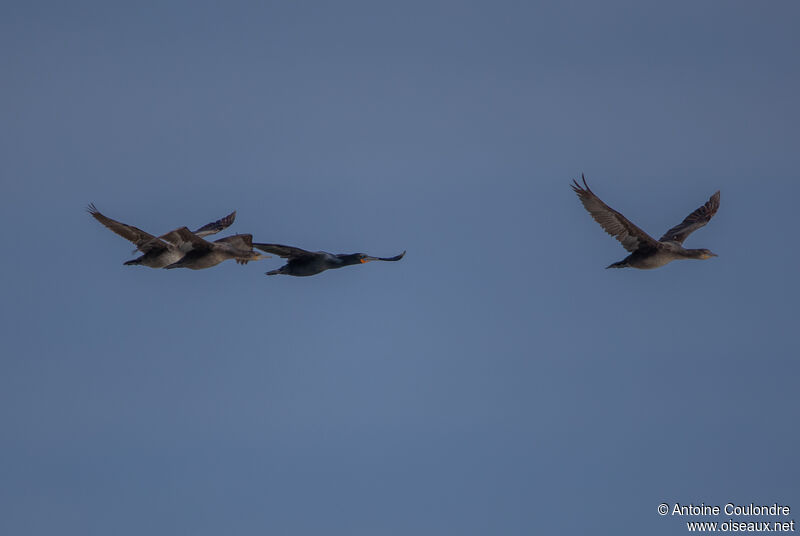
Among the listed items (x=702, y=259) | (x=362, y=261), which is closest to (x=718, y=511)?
(x=702, y=259)

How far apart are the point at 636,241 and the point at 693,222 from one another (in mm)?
5777

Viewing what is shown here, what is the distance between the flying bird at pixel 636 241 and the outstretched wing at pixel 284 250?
9550 millimetres

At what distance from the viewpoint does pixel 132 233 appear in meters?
48.3

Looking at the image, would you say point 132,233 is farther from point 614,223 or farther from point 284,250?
point 614,223

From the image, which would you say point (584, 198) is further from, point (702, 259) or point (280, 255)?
point (280, 255)

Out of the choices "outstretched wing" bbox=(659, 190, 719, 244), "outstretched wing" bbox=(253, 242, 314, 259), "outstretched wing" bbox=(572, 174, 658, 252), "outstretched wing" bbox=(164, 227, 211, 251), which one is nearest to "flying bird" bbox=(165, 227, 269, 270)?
"outstretched wing" bbox=(164, 227, 211, 251)

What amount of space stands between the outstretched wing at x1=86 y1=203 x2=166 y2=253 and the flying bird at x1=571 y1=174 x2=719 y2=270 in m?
14.9

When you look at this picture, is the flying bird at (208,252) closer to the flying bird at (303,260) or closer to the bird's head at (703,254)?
the flying bird at (303,260)

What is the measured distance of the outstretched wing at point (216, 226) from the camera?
5616 centimetres

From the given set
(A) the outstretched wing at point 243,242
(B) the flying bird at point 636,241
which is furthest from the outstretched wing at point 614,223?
(A) the outstretched wing at point 243,242

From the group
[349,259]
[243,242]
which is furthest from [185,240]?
[349,259]

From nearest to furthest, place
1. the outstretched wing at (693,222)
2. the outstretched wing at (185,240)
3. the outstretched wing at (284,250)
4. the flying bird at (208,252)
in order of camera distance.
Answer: the outstretched wing at (185,240) < the outstretched wing at (284,250) < the flying bird at (208,252) < the outstretched wing at (693,222)

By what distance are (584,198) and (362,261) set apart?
7.96 metres

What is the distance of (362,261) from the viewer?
47.5 meters
